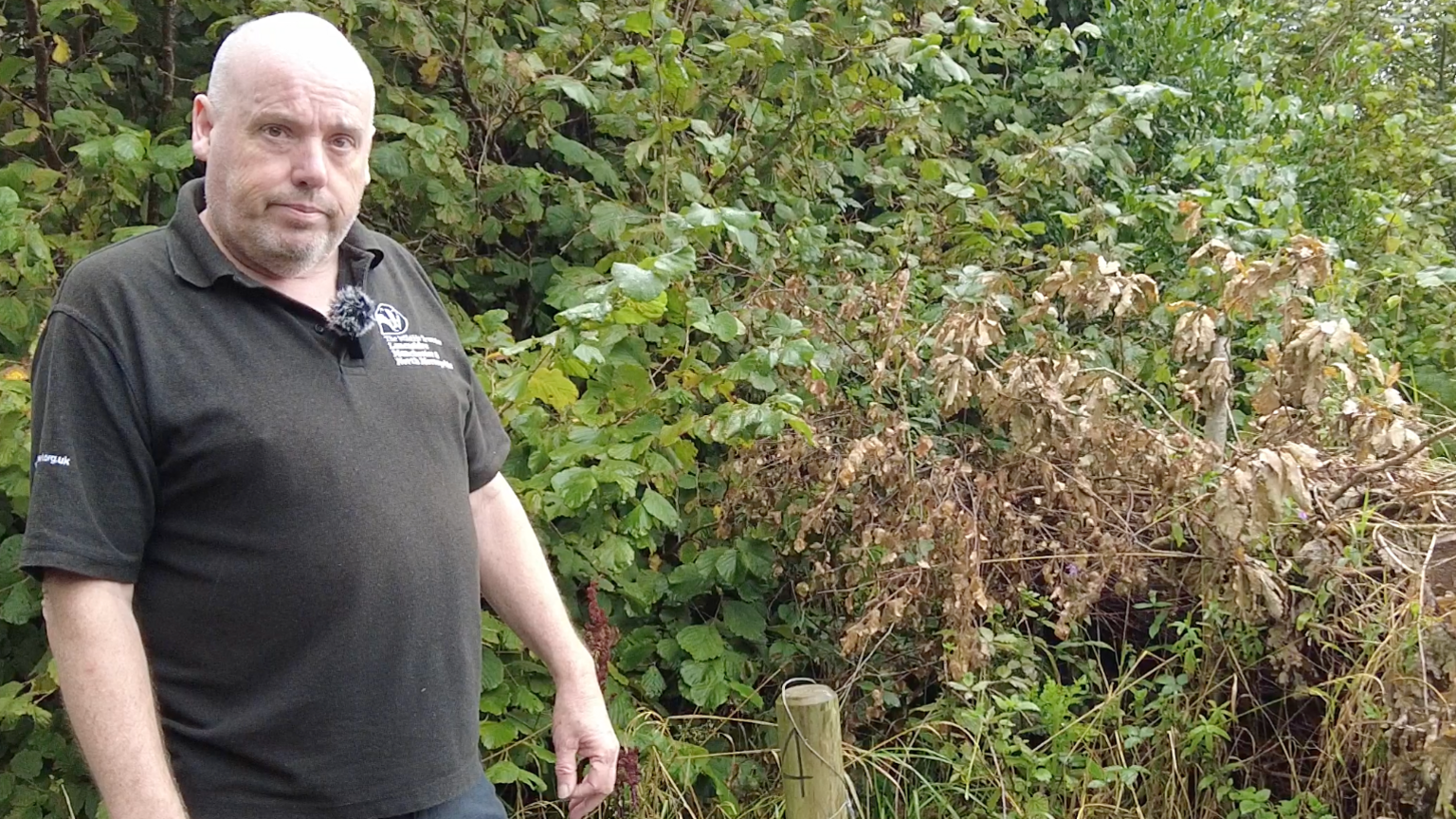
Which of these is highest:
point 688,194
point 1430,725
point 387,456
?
point 387,456

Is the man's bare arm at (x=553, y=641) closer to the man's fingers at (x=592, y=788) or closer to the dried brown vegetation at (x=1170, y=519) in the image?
the man's fingers at (x=592, y=788)

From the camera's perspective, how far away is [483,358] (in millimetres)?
3195

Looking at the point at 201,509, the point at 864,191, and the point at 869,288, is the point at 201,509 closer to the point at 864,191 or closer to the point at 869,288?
the point at 869,288

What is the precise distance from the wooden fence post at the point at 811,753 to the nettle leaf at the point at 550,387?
2.91 feet

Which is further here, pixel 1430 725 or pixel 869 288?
pixel 869 288

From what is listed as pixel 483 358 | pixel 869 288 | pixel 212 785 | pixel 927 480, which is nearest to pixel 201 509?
pixel 212 785

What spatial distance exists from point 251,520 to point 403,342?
15.4 inches

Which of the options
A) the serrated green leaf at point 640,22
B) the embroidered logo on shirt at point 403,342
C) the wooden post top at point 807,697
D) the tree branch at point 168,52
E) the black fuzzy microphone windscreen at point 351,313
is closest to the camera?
the black fuzzy microphone windscreen at point 351,313

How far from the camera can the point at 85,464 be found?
1.48 m

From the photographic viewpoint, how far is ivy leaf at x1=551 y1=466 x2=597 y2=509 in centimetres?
283

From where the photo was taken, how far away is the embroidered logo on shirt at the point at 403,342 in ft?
6.06

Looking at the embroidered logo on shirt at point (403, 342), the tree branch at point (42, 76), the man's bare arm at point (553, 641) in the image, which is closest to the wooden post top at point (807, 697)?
the man's bare arm at point (553, 641)

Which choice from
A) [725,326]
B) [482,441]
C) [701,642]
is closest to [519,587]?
[482,441]

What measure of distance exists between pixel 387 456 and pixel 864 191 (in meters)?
3.66
